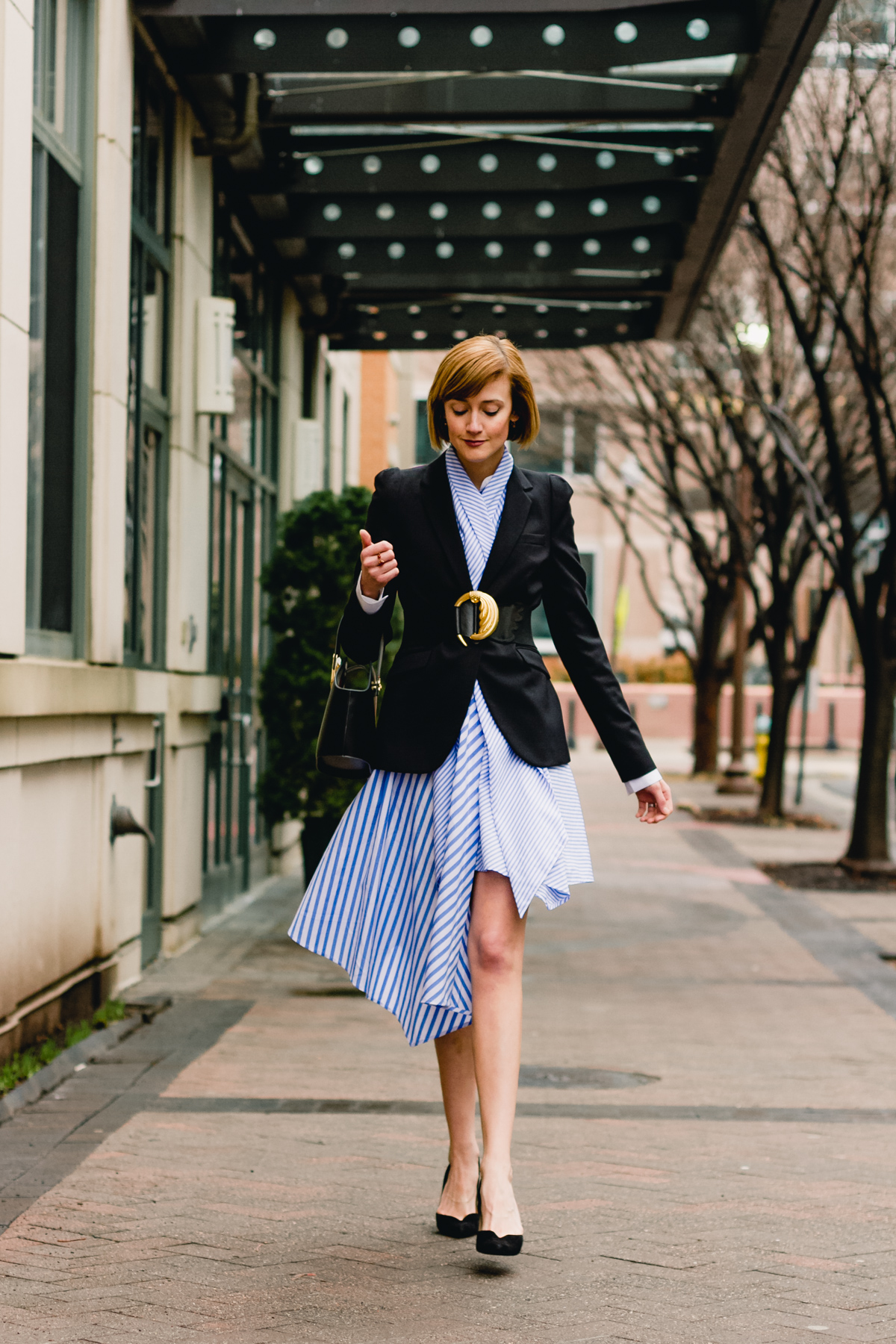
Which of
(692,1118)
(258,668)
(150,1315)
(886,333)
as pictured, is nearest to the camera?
(150,1315)

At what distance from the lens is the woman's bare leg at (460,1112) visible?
392cm

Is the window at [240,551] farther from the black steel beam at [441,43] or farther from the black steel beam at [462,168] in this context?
the black steel beam at [441,43]

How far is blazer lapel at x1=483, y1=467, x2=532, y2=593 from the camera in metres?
3.90

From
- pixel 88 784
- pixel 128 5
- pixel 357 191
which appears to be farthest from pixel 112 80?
pixel 357 191

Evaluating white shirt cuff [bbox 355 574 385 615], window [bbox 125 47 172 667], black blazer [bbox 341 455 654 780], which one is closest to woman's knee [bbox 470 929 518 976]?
black blazer [bbox 341 455 654 780]

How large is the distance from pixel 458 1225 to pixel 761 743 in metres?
20.8

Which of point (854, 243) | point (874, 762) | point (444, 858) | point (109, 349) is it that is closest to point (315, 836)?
point (109, 349)

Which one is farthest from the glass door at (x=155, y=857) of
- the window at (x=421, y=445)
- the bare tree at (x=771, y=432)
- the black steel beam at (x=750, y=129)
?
the window at (x=421, y=445)

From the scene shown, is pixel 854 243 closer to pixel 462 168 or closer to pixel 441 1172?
pixel 462 168

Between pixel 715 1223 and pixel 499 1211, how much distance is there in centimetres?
88

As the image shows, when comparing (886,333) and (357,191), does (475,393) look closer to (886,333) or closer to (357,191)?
(357,191)

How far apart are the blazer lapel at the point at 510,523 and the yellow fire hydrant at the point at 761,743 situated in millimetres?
15306

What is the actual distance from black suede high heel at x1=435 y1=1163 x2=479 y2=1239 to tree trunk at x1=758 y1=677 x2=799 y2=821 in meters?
15.0

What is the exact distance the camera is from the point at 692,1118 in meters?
5.53
